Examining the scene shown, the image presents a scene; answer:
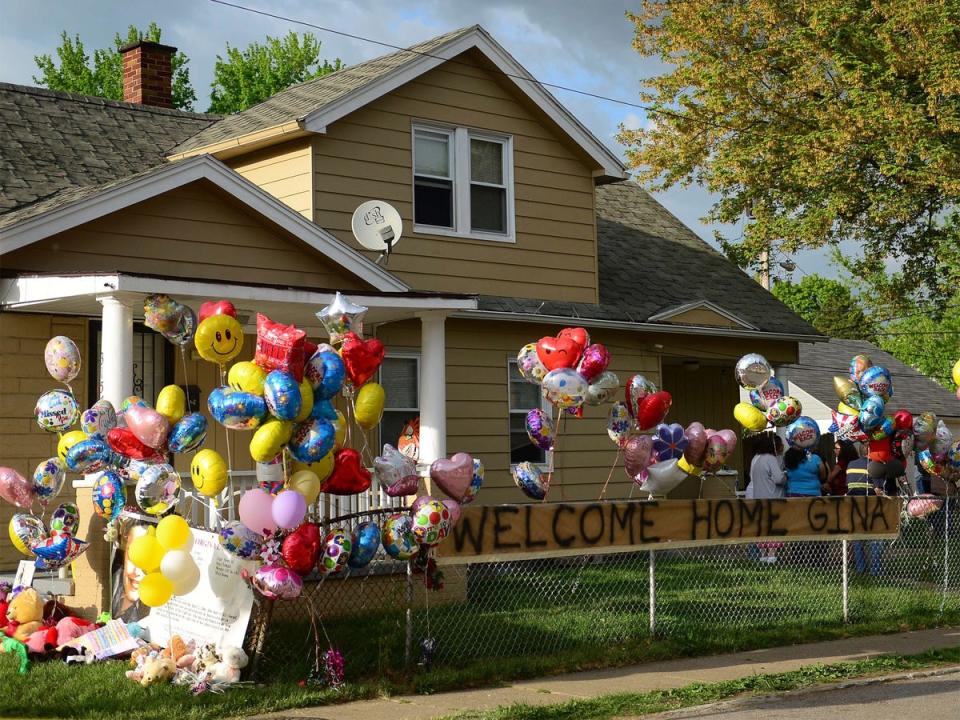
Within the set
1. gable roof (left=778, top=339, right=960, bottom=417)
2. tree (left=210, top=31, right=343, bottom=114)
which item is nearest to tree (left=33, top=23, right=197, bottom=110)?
tree (left=210, top=31, right=343, bottom=114)

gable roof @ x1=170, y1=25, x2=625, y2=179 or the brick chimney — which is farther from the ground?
the brick chimney

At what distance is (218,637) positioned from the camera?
8430mm

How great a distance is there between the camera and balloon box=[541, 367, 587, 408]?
10.4 m

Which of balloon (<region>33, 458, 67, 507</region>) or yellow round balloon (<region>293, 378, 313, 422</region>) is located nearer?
yellow round balloon (<region>293, 378, 313, 422</region>)

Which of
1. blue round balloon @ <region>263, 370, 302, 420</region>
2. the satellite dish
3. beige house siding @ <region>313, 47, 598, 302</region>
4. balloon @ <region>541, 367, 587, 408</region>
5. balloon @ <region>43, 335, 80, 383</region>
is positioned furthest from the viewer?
beige house siding @ <region>313, 47, 598, 302</region>

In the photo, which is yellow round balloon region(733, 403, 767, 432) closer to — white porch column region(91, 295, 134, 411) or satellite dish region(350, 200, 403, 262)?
satellite dish region(350, 200, 403, 262)

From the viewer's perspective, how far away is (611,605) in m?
11.5

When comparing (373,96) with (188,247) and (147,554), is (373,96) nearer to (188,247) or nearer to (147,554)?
(188,247)

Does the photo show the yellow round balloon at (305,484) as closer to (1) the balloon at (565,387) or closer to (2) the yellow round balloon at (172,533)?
(2) the yellow round balloon at (172,533)

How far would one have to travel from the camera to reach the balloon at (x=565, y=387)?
1038 cm

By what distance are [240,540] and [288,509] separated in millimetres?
443

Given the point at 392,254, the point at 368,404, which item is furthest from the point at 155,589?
the point at 392,254

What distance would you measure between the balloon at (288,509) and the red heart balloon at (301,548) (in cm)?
18

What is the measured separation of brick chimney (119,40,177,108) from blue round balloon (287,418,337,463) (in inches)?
436
